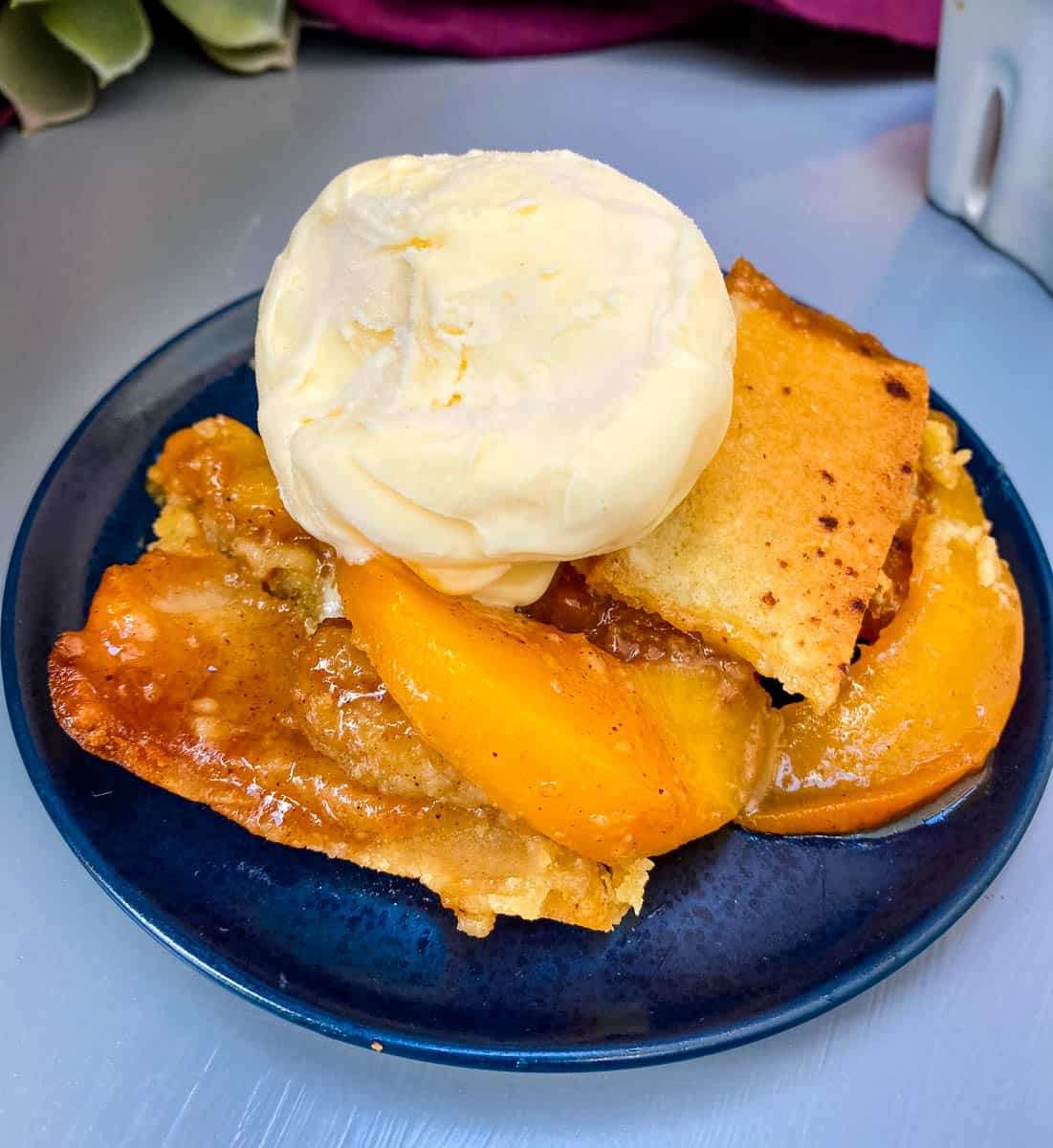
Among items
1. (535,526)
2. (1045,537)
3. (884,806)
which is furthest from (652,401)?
(1045,537)

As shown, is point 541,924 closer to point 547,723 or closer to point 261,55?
point 547,723

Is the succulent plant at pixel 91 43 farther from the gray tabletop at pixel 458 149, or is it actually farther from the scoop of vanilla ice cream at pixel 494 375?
the scoop of vanilla ice cream at pixel 494 375

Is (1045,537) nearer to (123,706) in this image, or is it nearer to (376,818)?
(376,818)

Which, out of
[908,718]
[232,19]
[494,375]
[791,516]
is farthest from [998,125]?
[232,19]

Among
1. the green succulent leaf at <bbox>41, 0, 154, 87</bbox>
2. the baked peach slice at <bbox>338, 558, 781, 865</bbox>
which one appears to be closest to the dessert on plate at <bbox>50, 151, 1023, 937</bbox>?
the baked peach slice at <bbox>338, 558, 781, 865</bbox>

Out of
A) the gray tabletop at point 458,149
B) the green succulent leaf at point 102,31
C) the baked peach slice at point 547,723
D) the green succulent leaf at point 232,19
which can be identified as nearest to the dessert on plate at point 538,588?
the baked peach slice at point 547,723

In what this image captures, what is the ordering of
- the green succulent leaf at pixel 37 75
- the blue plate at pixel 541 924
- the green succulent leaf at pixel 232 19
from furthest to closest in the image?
the green succulent leaf at pixel 232 19 < the green succulent leaf at pixel 37 75 < the blue plate at pixel 541 924
